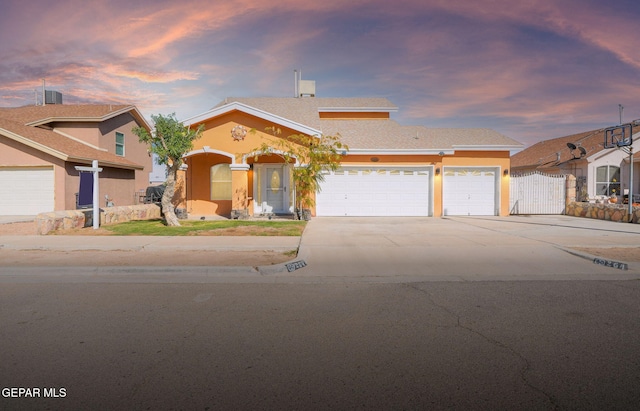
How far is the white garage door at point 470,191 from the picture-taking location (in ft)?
68.6

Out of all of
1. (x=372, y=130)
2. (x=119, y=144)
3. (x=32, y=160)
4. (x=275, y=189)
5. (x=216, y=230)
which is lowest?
(x=216, y=230)

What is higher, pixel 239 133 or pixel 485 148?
pixel 239 133

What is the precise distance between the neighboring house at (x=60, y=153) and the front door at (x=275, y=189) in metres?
8.07

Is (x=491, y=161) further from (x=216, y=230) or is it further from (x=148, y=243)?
(x=148, y=243)

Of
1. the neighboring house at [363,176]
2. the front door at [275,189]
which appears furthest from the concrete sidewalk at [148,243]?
the front door at [275,189]

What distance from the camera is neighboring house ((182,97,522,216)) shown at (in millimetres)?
19172

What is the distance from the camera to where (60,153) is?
18.6 meters

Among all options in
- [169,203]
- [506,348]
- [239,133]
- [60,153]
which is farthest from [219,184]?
[506,348]

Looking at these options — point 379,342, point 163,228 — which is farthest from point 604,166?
point 379,342

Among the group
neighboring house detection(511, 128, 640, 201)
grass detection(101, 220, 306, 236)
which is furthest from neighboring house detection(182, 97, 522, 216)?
neighboring house detection(511, 128, 640, 201)

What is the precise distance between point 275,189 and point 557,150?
20701 millimetres

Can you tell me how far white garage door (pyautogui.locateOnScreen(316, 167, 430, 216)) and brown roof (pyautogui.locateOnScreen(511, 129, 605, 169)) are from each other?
12750 millimetres

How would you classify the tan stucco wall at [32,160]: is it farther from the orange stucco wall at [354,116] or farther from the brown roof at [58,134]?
the orange stucco wall at [354,116]

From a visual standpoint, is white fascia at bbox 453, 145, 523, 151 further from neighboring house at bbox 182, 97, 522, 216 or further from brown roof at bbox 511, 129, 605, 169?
brown roof at bbox 511, 129, 605, 169
